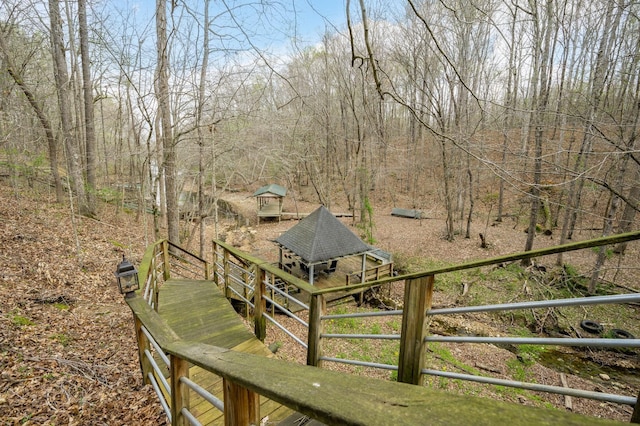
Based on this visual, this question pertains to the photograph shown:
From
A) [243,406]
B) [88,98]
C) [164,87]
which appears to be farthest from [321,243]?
[243,406]

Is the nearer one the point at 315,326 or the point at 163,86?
the point at 315,326

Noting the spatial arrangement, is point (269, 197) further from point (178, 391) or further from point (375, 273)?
point (178, 391)

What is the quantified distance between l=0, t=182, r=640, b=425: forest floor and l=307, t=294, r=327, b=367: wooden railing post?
1.60 meters

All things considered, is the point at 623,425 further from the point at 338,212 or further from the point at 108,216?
the point at 338,212

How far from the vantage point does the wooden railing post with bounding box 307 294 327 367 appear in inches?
99.3

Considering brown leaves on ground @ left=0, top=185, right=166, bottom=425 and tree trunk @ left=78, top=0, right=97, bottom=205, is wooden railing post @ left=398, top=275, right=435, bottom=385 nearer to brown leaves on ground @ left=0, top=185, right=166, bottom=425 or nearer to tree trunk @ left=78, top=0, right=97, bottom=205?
brown leaves on ground @ left=0, top=185, right=166, bottom=425

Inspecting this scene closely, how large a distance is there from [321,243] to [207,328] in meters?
6.75

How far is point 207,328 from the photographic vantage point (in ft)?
13.4

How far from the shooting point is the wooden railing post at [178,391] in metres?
1.71

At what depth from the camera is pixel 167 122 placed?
795cm

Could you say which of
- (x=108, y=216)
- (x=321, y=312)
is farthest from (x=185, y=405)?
(x=108, y=216)

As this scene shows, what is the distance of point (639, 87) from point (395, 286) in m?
8.91

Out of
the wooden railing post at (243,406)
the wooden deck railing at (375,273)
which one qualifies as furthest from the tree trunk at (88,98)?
the wooden railing post at (243,406)

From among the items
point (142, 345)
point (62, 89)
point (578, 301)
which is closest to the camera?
point (578, 301)
